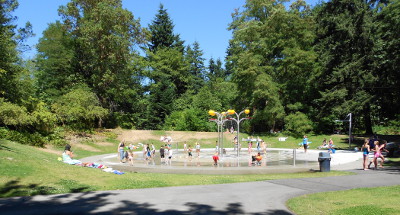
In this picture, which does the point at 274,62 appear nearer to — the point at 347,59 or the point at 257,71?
the point at 257,71

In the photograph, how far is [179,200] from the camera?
945 centimetres

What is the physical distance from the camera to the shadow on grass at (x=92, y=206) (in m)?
8.04

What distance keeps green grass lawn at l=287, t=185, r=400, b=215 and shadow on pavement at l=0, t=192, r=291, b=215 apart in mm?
1011

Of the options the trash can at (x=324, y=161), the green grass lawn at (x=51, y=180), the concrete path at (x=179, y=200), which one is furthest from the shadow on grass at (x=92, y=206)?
the trash can at (x=324, y=161)

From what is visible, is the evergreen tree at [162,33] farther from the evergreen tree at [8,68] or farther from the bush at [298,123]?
the evergreen tree at [8,68]

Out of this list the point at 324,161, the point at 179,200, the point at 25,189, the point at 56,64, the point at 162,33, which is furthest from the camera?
the point at 162,33

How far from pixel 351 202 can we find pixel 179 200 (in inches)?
191

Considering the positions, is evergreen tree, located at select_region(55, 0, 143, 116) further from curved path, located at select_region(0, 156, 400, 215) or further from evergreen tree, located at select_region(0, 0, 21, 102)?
curved path, located at select_region(0, 156, 400, 215)

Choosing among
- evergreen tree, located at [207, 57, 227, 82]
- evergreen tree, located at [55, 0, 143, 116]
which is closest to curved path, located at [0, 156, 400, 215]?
evergreen tree, located at [55, 0, 143, 116]

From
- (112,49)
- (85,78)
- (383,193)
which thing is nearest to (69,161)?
(383,193)

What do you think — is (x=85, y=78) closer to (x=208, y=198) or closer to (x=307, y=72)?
(x=307, y=72)

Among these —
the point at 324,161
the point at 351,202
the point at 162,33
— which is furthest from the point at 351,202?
the point at 162,33

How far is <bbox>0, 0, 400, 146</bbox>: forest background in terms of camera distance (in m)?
36.4

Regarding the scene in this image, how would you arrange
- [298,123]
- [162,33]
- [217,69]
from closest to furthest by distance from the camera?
1. [298,123]
2. [162,33]
3. [217,69]
